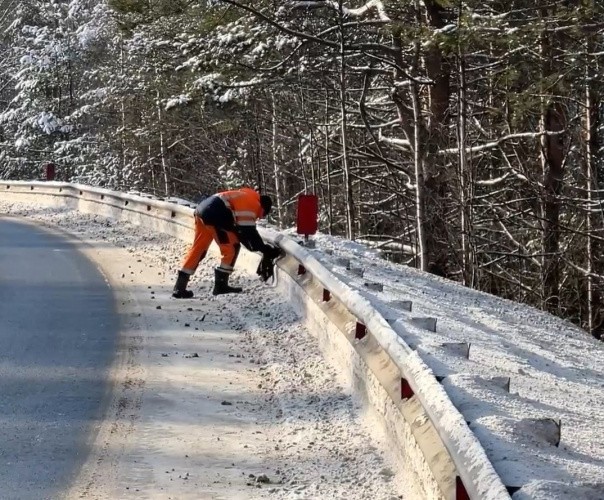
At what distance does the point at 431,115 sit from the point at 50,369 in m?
10.8

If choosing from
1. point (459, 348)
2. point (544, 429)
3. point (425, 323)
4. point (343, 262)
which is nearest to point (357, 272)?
point (343, 262)

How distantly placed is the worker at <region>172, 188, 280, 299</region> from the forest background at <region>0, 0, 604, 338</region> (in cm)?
393

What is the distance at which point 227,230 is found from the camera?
10812 millimetres

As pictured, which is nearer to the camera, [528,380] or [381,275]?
[528,380]

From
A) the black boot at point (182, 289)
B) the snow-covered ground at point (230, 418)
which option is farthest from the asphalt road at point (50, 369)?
the black boot at point (182, 289)

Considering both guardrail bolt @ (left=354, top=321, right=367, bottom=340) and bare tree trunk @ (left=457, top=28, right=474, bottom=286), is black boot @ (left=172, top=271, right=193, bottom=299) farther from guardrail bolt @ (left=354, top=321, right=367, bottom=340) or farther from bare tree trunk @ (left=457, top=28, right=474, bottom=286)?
bare tree trunk @ (left=457, top=28, right=474, bottom=286)

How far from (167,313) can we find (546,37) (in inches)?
288

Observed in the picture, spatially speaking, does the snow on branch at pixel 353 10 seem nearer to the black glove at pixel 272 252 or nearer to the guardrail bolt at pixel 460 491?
the black glove at pixel 272 252

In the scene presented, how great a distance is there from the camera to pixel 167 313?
9.92 m

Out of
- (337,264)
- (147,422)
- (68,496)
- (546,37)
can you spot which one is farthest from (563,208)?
(68,496)

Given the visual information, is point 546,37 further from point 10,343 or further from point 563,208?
point 10,343

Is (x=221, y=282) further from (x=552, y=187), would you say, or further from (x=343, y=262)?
(x=552, y=187)

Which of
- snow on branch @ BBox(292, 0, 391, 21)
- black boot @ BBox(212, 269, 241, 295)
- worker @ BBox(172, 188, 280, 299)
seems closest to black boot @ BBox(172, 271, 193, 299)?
worker @ BBox(172, 188, 280, 299)

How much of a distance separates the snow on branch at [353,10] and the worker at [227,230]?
599 centimetres
